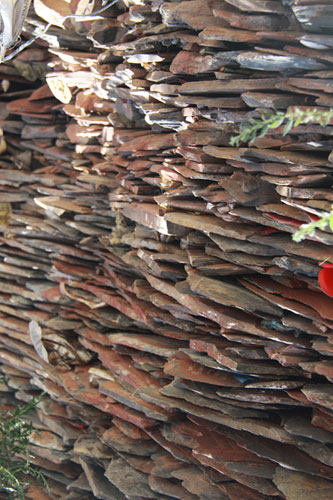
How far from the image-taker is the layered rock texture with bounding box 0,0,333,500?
2330 mm

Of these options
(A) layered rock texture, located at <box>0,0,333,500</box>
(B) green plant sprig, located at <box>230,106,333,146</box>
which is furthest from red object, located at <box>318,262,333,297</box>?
(B) green plant sprig, located at <box>230,106,333,146</box>

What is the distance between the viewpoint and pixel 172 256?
9.57ft

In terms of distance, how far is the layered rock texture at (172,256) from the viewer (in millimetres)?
2330

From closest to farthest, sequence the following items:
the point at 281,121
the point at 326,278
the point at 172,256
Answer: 1. the point at 281,121
2. the point at 326,278
3. the point at 172,256

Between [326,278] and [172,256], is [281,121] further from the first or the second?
[172,256]

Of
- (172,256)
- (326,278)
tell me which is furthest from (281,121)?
(172,256)

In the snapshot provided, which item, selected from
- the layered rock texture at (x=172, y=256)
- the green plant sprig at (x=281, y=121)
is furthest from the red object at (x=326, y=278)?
the green plant sprig at (x=281, y=121)

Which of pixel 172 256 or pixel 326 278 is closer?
pixel 326 278

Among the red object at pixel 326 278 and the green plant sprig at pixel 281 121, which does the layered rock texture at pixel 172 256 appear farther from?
the green plant sprig at pixel 281 121

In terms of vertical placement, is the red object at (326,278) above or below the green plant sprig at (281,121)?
below

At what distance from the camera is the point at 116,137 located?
3.45m

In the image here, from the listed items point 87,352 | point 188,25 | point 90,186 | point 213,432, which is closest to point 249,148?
point 188,25

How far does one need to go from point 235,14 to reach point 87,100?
1526 mm

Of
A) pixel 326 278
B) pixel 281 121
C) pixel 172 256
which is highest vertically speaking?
pixel 281 121
